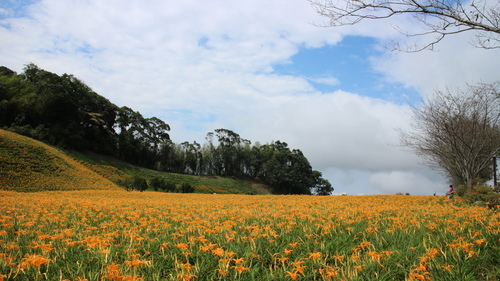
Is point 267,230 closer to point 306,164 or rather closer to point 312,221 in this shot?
point 312,221

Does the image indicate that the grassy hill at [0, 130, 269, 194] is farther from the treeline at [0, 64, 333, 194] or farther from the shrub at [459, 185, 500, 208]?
the shrub at [459, 185, 500, 208]

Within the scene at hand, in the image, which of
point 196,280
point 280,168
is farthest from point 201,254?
point 280,168

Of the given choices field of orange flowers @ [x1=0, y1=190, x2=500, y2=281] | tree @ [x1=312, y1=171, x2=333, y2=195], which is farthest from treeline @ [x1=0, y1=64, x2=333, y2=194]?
field of orange flowers @ [x1=0, y1=190, x2=500, y2=281]

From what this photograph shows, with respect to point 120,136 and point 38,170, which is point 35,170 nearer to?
point 38,170

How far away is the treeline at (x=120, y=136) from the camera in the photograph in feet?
140

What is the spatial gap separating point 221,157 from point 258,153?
840cm

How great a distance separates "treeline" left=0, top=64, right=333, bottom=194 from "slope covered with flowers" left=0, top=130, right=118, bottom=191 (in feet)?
34.9

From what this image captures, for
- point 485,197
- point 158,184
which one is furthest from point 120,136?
point 485,197

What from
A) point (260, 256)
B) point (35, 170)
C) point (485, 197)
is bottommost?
point (35, 170)

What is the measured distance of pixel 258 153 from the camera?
6844 cm

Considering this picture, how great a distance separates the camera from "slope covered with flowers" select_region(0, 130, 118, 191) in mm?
24516

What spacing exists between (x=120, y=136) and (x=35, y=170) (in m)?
27.0

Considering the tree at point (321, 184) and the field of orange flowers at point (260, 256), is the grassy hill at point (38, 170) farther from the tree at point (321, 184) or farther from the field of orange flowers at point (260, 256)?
the tree at point (321, 184)

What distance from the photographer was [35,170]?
27.4 metres
